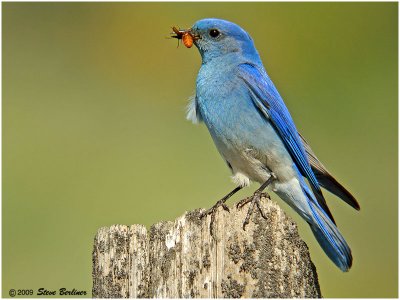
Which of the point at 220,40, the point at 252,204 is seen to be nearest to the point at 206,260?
the point at 252,204

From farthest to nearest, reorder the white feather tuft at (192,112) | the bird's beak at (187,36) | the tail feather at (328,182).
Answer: the bird's beak at (187,36), the white feather tuft at (192,112), the tail feather at (328,182)

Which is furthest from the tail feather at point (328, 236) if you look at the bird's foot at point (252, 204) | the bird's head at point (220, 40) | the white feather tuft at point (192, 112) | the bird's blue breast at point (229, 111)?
the bird's head at point (220, 40)

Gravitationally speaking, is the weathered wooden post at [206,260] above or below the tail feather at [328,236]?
below

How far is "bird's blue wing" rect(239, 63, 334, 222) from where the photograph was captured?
6.58 m

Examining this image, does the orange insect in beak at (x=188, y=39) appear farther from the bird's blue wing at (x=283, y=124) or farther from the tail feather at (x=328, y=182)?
the tail feather at (x=328, y=182)

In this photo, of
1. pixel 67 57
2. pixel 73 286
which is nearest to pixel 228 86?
pixel 73 286

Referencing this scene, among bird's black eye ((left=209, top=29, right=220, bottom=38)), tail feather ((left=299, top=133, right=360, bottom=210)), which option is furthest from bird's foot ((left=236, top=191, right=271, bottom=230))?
bird's black eye ((left=209, top=29, right=220, bottom=38))

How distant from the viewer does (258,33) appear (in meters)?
13.2

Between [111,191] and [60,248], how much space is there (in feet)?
3.75

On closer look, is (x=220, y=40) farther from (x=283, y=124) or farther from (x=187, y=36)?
(x=283, y=124)

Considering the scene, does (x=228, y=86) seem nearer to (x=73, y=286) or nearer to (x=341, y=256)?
(x=341, y=256)

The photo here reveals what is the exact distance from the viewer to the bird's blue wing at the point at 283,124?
658cm

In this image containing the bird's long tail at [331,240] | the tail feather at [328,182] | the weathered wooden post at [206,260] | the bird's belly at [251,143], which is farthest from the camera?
the bird's belly at [251,143]

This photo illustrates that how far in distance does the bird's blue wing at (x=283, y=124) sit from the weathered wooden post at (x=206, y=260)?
158 centimetres
